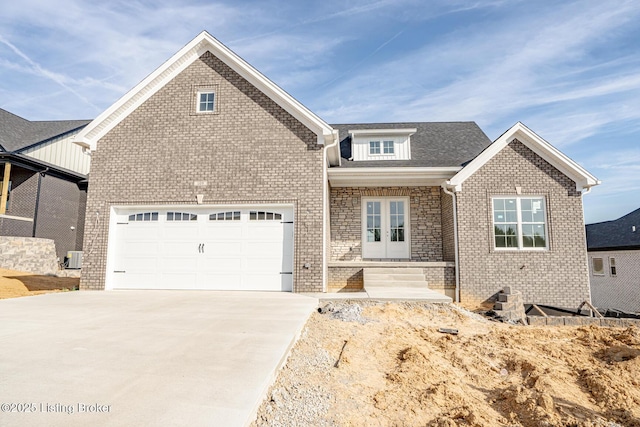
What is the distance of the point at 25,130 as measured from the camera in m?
18.2

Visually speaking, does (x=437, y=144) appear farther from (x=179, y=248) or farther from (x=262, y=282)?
(x=179, y=248)

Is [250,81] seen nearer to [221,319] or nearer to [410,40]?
[410,40]

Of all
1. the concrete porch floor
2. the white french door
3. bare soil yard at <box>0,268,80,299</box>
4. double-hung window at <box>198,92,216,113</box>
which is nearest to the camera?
the concrete porch floor

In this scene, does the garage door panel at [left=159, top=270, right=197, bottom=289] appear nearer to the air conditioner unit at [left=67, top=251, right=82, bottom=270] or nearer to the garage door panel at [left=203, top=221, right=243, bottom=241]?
the garage door panel at [left=203, top=221, right=243, bottom=241]

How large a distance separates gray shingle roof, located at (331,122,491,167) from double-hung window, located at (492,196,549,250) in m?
1.94

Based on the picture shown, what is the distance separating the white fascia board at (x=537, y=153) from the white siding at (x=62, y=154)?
1698 cm

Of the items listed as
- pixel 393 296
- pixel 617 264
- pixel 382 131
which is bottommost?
pixel 393 296

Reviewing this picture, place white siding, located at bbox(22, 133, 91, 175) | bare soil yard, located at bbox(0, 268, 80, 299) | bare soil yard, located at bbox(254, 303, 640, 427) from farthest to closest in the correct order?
white siding, located at bbox(22, 133, 91, 175), bare soil yard, located at bbox(0, 268, 80, 299), bare soil yard, located at bbox(254, 303, 640, 427)

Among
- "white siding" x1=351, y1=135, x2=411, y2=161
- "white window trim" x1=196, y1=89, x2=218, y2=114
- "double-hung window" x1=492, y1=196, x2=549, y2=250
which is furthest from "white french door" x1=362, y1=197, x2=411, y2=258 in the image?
"white window trim" x1=196, y1=89, x2=218, y2=114

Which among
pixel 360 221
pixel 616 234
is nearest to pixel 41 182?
pixel 360 221

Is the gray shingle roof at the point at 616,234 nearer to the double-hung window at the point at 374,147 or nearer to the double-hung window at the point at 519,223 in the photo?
the double-hung window at the point at 519,223

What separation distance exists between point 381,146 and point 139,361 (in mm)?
11358

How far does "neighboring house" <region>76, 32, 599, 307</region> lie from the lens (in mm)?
9328

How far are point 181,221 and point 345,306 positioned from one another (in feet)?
17.3
